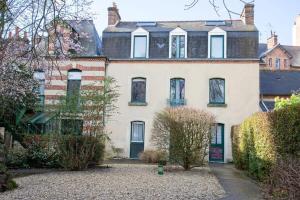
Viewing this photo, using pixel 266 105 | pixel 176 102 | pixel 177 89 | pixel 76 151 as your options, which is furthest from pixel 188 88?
pixel 76 151

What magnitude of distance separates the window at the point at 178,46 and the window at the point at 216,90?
2417 millimetres

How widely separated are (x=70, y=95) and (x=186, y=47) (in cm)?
928

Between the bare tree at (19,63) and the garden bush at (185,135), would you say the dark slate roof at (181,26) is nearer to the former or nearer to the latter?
the bare tree at (19,63)

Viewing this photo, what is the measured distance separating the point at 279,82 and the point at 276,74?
1637 millimetres

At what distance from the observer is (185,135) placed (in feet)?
46.9

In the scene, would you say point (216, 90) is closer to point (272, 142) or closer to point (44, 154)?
point (44, 154)

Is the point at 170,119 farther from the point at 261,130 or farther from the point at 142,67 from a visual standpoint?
the point at 142,67

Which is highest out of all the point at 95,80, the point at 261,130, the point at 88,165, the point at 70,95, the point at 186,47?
the point at 186,47

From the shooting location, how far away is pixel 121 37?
23.4 meters

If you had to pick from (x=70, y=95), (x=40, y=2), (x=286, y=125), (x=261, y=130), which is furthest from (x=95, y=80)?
(x=40, y=2)

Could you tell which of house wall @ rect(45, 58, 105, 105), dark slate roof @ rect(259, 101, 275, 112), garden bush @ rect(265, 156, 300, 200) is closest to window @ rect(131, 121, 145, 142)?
house wall @ rect(45, 58, 105, 105)

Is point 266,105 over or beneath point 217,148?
over

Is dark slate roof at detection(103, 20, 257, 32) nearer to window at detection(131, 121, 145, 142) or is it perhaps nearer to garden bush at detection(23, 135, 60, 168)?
window at detection(131, 121, 145, 142)

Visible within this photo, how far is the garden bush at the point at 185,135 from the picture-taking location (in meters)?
14.3
